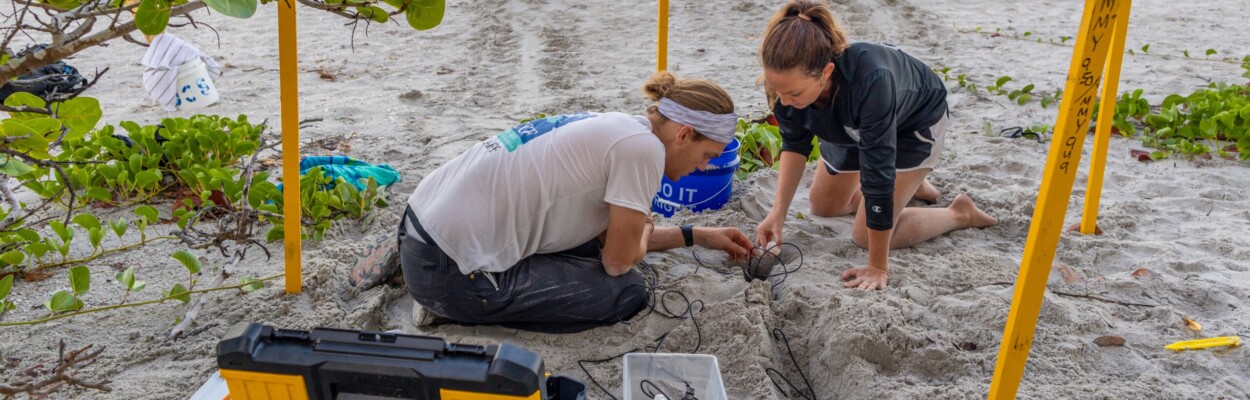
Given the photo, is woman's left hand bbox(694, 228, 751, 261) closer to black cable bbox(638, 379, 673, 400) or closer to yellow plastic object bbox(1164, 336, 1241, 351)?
black cable bbox(638, 379, 673, 400)

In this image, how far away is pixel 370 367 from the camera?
168 centimetres

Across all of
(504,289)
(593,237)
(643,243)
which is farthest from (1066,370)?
(504,289)

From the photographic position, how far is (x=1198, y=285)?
298 cm

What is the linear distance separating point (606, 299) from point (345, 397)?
118 cm

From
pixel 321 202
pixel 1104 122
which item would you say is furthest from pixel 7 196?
pixel 1104 122

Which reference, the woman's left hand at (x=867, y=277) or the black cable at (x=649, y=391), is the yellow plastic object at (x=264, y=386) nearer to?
the black cable at (x=649, y=391)

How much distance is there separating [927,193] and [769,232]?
36.3 inches

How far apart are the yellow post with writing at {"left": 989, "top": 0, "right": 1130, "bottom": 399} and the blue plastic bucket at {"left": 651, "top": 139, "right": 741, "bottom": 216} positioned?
1994 mm

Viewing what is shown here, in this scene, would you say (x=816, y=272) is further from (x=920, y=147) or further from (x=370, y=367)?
(x=370, y=367)

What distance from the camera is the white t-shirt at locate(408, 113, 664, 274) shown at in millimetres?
2549

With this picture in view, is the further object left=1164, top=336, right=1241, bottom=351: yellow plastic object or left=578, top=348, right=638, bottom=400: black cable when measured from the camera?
left=1164, top=336, right=1241, bottom=351: yellow plastic object

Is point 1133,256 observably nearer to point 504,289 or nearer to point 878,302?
point 878,302

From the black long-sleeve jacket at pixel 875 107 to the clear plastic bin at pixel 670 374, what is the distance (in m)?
0.88

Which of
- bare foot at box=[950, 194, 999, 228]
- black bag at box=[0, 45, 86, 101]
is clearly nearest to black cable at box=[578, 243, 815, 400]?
bare foot at box=[950, 194, 999, 228]
